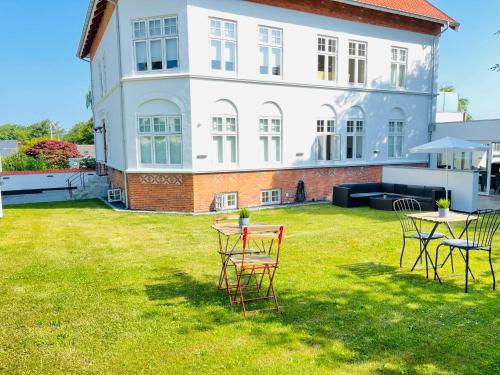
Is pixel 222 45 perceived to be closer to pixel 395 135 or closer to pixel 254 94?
pixel 254 94

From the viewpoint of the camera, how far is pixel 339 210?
14.6m

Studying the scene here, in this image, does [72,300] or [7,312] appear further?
[72,300]

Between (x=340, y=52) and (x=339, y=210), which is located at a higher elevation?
(x=340, y=52)

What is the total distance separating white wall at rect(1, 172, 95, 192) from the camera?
71.0 ft

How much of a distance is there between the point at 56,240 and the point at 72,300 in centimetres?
482

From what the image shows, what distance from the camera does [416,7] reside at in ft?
64.7

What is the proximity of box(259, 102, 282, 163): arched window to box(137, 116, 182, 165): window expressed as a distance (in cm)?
350

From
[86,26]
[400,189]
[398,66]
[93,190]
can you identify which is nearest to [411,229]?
[400,189]

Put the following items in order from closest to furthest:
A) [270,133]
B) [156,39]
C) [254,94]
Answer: [156,39], [254,94], [270,133]

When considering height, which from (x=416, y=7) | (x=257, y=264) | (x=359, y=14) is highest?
(x=416, y=7)

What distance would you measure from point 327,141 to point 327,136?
9.1 inches

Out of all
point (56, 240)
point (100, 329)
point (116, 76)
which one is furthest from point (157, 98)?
point (100, 329)

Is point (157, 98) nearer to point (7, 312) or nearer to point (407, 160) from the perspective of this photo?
point (7, 312)

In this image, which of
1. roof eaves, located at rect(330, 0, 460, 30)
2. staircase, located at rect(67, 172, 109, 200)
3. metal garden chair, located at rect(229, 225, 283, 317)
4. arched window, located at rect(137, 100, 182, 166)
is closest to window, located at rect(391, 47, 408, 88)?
roof eaves, located at rect(330, 0, 460, 30)
